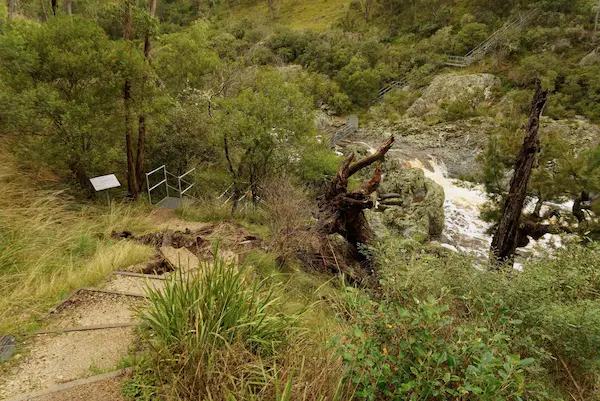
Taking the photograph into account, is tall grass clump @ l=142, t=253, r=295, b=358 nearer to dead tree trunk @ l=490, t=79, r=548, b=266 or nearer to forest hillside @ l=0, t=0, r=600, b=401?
forest hillside @ l=0, t=0, r=600, b=401

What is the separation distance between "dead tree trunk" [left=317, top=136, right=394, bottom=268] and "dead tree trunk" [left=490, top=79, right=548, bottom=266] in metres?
2.42

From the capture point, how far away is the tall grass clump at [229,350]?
6.99 ft

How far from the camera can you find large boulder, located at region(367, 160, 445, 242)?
38.4 ft

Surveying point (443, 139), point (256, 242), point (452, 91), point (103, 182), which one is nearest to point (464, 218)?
point (443, 139)

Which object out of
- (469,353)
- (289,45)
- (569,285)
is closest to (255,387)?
(469,353)

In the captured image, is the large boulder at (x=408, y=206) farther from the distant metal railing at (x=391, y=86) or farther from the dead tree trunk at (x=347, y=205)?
the distant metal railing at (x=391, y=86)

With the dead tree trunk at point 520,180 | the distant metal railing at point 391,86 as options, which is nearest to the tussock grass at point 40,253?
the dead tree trunk at point 520,180

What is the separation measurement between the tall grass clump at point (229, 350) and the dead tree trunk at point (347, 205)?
4.21 metres

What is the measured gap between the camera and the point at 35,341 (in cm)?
306

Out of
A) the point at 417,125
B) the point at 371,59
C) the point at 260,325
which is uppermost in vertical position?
the point at 371,59

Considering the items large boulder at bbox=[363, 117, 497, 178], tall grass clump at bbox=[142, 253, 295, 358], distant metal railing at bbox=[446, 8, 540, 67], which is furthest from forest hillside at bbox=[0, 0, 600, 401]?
distant metal railing at bbox=[446, 8, 540, 67]

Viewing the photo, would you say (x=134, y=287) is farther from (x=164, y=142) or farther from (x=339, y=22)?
(x=339, y=22)

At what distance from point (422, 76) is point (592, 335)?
2895cm

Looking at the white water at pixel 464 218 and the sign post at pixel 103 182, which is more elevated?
the sign post at pixel 103 182
